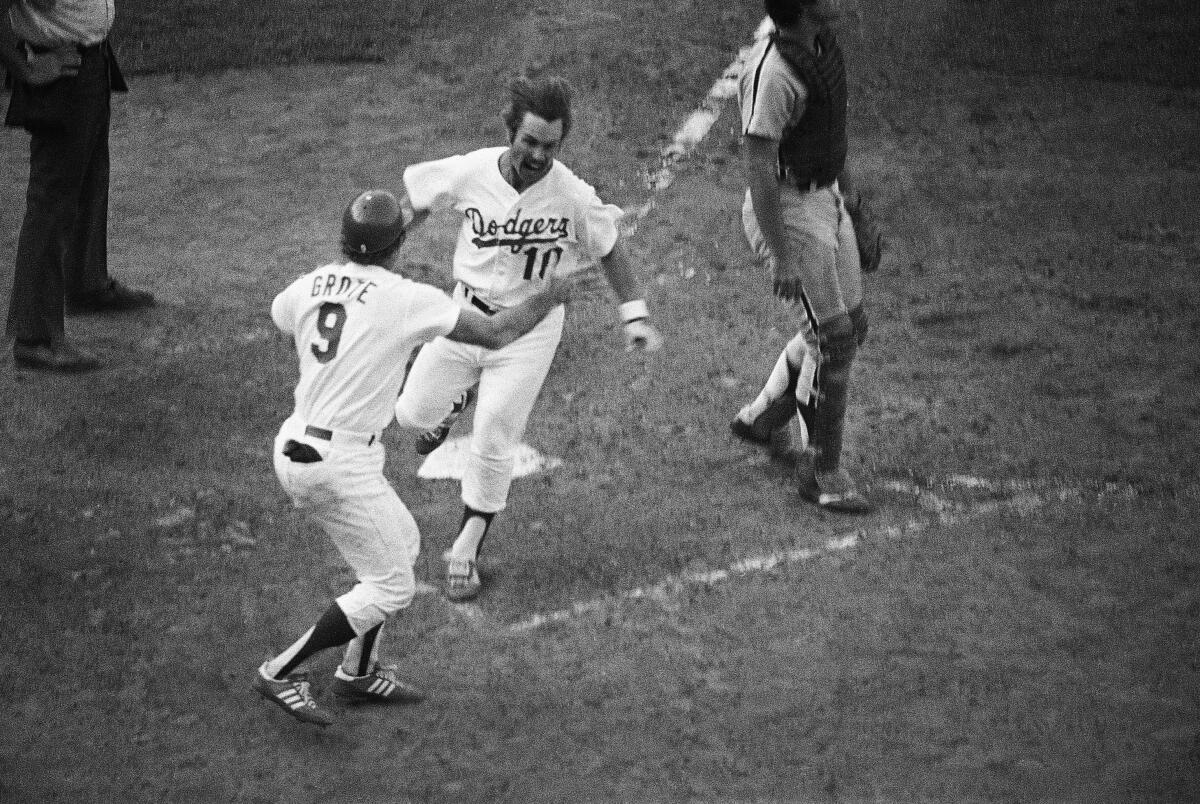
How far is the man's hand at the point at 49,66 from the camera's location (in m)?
7.56

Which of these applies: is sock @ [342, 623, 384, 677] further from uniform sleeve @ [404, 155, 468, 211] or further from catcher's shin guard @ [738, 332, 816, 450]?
catcher's shin guard @ [738, 332, 816, 450]

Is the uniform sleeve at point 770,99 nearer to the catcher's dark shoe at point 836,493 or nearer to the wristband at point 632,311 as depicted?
the wristband at point 632,311

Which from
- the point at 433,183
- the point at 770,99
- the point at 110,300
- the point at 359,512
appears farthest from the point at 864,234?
the point at 110,300

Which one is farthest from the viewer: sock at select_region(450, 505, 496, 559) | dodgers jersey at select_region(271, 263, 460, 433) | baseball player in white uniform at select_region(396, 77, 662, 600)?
sock at select_region(450, 505, 496, 559)

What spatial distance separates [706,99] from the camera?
1072 cm

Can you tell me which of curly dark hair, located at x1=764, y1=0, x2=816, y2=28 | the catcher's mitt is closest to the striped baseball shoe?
the catcher's mitt

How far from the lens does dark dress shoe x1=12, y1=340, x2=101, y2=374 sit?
7762mm

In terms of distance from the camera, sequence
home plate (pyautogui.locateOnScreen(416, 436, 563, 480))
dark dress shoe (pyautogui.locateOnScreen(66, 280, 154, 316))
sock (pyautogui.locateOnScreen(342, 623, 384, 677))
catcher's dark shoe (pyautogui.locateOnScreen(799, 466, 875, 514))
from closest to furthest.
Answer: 1. sock (pyautogui.locateOnScreen(342, 623, 384, 677))
2. catcher's dark shoe (pyautogui.locateOnScreen(799, 466, 875, 514))
3. home plate (pyautogui.locateOnScreen(416, 436, 563, 480))
4. dark dress shoe (pyautogui.locateOnScreen(66, 280, 154, 316))

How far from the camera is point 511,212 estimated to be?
6066 mm

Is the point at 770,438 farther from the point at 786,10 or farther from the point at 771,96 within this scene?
the point at 786,10

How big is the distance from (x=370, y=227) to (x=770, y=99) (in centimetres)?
188

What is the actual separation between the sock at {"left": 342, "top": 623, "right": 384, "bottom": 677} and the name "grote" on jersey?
1162 mm

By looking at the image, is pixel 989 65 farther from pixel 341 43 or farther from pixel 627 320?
pixel 627 320

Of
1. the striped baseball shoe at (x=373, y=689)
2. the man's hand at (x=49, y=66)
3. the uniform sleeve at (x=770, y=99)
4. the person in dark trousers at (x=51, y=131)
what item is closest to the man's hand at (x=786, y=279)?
the uniform sleeve at (x=770, y=99)
